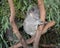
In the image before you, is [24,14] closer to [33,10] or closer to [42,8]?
[33,10]

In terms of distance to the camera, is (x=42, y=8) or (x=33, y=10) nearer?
(x=42, y=8)

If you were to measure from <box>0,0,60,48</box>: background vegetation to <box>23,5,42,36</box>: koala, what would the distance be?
29mm

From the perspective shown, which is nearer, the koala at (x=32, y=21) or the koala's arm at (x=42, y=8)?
the koala's arm at (x=42, y=8)

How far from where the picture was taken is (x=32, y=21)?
81 cm

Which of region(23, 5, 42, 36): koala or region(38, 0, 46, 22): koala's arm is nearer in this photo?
region(38, 0, 46, 22): koala's arm

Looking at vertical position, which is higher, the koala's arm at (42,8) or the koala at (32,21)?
the koala's arm at (42,8)

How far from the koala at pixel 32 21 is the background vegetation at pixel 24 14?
0.03m

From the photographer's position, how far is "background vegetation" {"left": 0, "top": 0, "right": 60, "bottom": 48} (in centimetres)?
85

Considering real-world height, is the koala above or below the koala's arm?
below

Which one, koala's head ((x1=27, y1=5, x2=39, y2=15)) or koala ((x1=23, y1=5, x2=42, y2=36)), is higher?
koala's head ((x1=27, y1=5, x2=39, y2=15))

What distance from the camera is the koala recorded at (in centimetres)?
80

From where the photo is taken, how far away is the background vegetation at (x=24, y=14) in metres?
0.85

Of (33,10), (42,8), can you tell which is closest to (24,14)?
(33,10)

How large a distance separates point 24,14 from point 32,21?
0.23 feet
